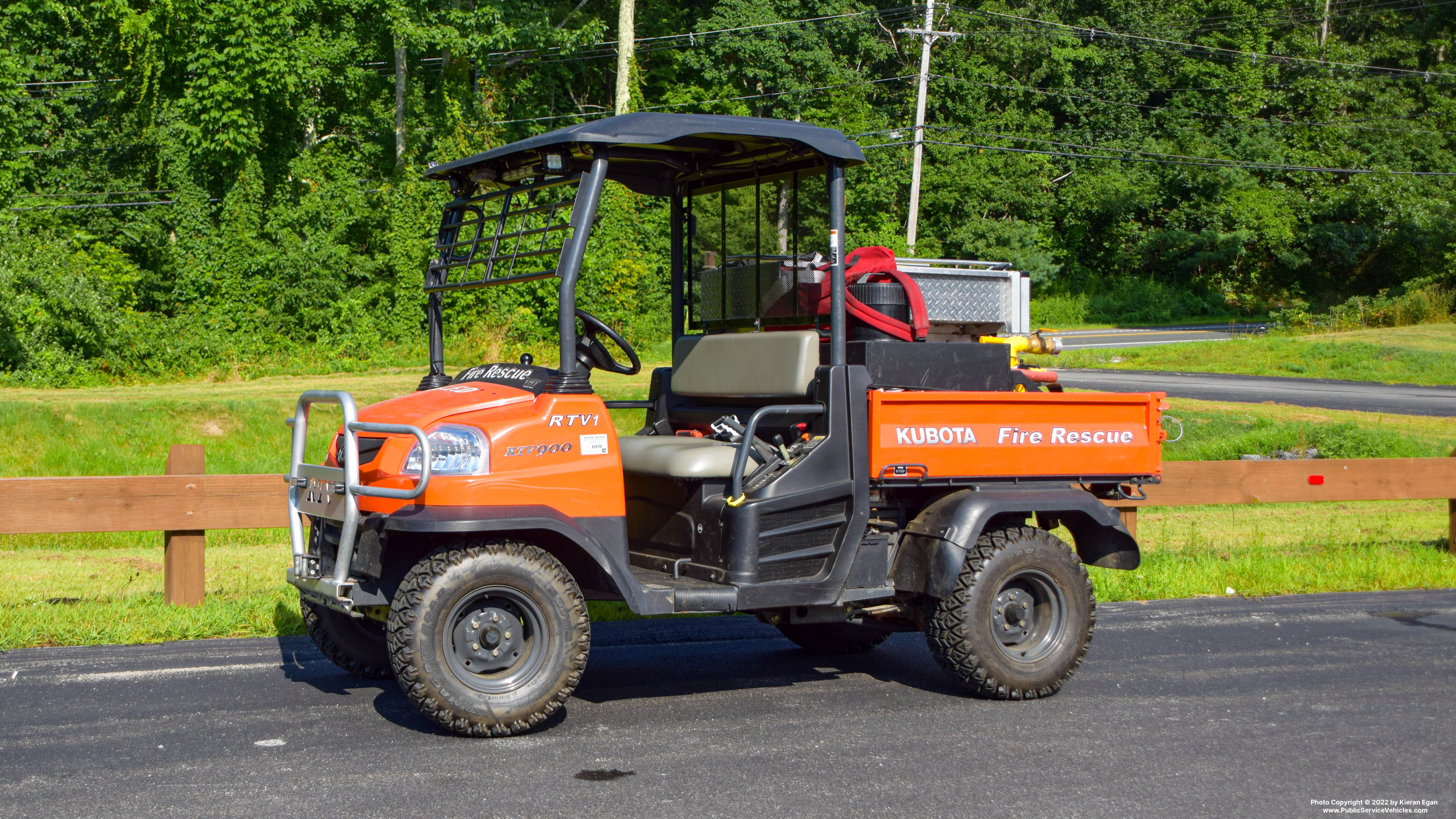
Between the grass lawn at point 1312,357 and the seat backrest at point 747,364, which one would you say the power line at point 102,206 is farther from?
the seat backrest at point 747,364

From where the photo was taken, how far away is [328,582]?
5.43 meters

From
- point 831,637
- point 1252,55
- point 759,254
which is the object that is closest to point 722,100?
point 1252,55

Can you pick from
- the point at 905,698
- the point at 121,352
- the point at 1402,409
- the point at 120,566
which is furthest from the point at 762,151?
the point at 121,352

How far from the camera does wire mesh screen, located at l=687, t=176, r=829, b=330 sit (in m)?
6.54

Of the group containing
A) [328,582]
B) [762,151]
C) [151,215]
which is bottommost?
[328,582]

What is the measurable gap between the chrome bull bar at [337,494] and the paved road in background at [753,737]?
609mm

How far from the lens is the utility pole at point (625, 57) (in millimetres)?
31266

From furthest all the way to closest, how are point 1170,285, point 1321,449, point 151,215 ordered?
point 1170,285 → point 151,215 → point 1321,449

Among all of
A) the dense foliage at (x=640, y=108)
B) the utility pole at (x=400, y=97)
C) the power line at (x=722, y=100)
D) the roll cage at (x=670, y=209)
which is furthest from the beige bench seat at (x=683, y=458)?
the utility pole at (x=400, y=97)

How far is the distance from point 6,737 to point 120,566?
4.97 metres

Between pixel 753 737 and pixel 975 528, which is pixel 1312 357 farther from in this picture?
pixel 753 737

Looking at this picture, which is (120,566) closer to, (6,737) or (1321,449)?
(6,737)

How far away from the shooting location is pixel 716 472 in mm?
5969

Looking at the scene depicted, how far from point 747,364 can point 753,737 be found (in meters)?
1.97
